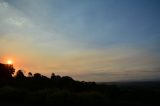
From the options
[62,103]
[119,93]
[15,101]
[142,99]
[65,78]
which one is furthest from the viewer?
[65,78]

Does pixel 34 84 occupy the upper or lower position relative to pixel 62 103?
upper

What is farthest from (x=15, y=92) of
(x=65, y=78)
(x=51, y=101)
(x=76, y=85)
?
(x=65, y=78)

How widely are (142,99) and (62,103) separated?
34.4 feet

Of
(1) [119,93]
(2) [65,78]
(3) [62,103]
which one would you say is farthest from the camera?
(2) [65,78]

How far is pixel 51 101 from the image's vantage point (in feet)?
77.2

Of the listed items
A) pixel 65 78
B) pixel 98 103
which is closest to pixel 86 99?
pixel 98 103

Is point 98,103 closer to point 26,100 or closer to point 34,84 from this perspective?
point 26,100

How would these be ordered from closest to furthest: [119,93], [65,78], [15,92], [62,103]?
[62,103], [15,92], [119,93], [65,78]

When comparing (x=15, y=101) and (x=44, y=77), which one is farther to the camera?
(x=44, y=77)

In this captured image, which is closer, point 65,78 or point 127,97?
point 127,97

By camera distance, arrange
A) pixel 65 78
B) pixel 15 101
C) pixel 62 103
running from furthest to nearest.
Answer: pixel 65 78
pixel 15 101
pixel 62 103

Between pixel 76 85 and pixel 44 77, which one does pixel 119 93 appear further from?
pixel 44 77

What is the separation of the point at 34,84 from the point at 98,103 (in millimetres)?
14808

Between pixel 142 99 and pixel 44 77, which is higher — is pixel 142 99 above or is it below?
below
